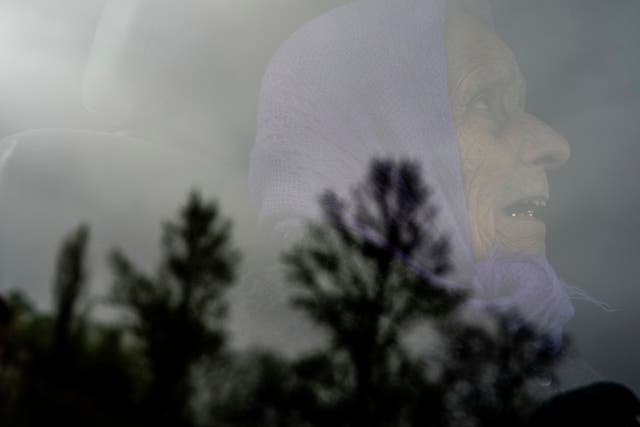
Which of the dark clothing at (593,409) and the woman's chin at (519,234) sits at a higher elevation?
the woman's chin at (519,234)

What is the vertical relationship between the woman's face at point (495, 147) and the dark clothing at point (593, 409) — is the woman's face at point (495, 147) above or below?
above

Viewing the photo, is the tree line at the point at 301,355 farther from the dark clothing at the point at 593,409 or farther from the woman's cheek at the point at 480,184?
the woman's cheek at the point at 480,184

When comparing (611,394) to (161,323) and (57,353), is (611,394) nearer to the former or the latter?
(161,323)

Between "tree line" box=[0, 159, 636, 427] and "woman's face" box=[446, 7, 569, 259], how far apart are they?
1.03 meters

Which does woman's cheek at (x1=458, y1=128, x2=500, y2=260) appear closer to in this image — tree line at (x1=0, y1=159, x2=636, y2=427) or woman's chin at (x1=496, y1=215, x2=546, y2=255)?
woman's chin at (x1=496, y1=215, x2=546, y2=255)

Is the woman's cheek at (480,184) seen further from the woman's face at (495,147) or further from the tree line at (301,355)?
the tree line at (301,355)

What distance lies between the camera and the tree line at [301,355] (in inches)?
42.4

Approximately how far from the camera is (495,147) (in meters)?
2.77

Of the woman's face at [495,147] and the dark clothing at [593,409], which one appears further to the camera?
the woman's face at [495,147]

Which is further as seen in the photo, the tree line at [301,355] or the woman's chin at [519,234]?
the woman's chin at [519,234]

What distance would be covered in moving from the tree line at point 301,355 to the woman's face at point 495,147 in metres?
1.03

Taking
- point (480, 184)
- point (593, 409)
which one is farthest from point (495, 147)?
point (593, 409)

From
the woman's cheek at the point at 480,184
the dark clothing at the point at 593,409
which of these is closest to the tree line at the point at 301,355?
the dark clothing at the point at 593,409

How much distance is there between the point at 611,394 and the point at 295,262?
3.11 ft
